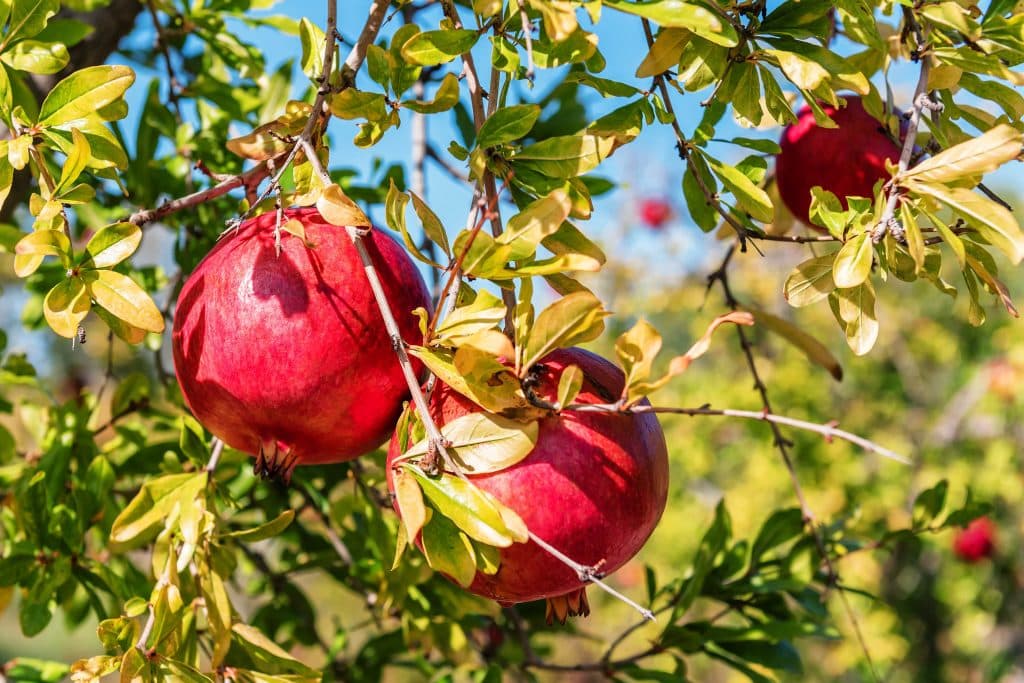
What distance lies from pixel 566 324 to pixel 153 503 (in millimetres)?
461

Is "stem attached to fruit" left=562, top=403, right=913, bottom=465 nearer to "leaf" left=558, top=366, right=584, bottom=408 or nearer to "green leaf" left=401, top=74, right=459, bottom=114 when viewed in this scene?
"leaf" left=558, top=366, right=584, bottom=408

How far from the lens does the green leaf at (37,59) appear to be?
82 centimetres

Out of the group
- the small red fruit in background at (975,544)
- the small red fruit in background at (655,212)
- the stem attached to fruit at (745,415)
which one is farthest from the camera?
the small red fruit in background at (655,212)

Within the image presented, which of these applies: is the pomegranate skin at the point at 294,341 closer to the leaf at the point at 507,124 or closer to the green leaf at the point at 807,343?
the leaf at the point at 507,124

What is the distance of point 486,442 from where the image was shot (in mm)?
644

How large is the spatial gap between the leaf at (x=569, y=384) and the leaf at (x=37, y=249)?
371 mm

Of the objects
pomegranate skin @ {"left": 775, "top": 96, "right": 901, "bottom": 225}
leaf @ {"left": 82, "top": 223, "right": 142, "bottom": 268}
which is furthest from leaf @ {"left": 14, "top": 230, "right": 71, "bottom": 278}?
pomegranate skin @ {"left": 775, "top": 96, "right": 901, "bottom": 225}

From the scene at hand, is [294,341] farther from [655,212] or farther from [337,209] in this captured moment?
[655,212]

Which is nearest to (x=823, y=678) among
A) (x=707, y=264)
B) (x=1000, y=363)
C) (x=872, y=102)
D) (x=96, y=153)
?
(x=1000, y=363)

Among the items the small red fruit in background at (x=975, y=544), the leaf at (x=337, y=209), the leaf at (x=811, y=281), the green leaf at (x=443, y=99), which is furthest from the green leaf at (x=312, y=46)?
the small red fruit in background at (x=975, y=544)

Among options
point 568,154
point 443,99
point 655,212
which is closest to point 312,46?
point 443,99

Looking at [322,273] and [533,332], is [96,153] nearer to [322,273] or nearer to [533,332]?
[322,273]

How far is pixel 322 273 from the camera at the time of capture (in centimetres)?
70

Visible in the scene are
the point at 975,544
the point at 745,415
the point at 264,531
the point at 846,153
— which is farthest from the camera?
the point at 975,544
